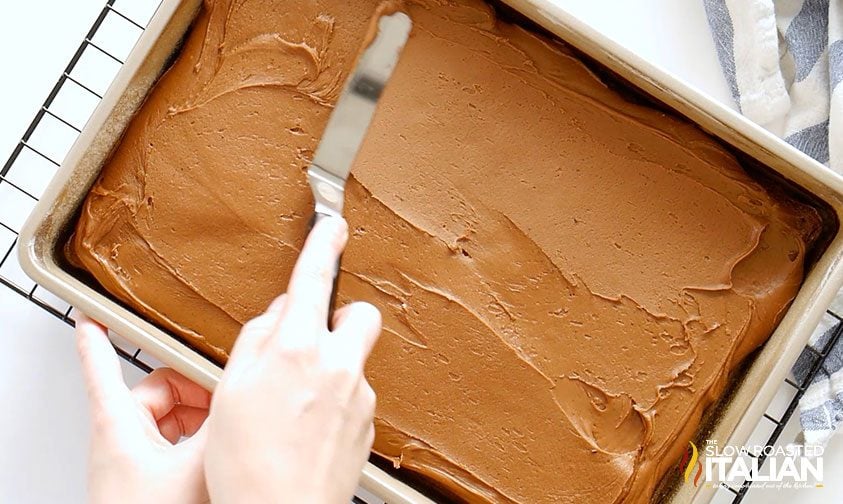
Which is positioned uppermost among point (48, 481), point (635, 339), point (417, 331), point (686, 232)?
point (686, 232)

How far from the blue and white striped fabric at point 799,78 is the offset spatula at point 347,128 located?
507 mm

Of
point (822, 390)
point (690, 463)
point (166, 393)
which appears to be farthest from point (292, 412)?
point (822, 390)

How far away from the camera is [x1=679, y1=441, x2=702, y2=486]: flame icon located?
1081mm

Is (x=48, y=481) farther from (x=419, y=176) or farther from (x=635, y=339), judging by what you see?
(x=635, y=339)

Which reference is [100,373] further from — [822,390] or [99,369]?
[822,390]

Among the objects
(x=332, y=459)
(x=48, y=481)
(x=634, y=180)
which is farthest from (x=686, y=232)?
(x=48, y=481)

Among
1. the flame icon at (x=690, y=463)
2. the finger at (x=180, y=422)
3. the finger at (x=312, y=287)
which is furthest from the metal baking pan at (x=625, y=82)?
the finger at (x=312, y=287)

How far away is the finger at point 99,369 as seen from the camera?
3.46 ft

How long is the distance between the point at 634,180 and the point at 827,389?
42 cm

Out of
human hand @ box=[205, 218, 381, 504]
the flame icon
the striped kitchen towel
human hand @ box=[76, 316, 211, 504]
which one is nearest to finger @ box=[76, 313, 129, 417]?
human hand @ box=[76, 316, 211, 504]

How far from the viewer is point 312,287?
2.98 feet

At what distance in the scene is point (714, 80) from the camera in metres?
1.29

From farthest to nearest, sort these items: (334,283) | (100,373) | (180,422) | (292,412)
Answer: (180,422)
(100,373)
(334,283)
(292,412)

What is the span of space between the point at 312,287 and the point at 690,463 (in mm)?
551
